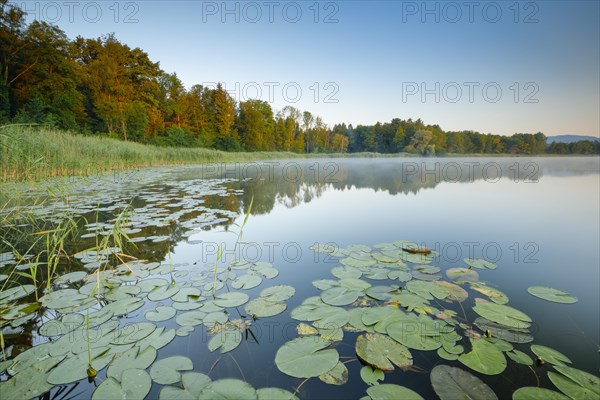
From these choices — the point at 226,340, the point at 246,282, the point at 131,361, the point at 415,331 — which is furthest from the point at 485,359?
the point at 131,361

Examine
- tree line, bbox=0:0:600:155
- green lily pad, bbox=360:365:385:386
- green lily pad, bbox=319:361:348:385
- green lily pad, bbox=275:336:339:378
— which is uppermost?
tree line, bbox=0:0:600:155

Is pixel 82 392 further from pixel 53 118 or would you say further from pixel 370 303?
pixel 53 118

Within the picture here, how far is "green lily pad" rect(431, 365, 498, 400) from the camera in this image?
1013 millimetres

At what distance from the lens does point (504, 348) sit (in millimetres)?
1286

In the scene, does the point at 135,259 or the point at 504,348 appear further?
the point at 135,259

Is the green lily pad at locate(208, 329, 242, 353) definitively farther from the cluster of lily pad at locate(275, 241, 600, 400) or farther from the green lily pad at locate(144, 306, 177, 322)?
the green lily pad at locate(144, 306, 177, 322)

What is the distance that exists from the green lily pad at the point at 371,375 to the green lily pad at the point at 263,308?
0.63 m

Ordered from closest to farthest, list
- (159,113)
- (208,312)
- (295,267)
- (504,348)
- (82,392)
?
(82,392) → (504,348) → (208,312) → (295,267) → (159,113)

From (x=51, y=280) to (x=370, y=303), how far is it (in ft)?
8.05

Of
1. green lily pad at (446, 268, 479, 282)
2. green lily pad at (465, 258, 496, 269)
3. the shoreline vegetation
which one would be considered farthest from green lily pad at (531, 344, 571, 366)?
the shoreline vegetation

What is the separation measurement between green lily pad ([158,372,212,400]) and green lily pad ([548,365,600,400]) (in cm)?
147

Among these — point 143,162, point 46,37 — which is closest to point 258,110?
point 46,37

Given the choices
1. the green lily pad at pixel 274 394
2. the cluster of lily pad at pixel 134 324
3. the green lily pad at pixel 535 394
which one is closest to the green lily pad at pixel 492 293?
the green lily pad at pixel 535 394

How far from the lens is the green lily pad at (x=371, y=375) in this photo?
3.61 feet
